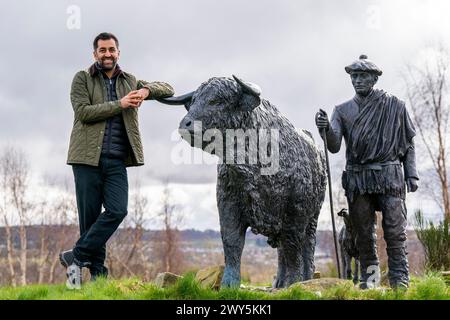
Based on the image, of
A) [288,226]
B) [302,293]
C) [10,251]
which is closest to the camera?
[302,293]

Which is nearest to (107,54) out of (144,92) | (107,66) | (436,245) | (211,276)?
(107,66)

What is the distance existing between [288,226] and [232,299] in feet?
4.45

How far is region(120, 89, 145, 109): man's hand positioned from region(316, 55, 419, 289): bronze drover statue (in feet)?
5.62

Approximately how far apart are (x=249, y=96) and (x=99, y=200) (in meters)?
1.77

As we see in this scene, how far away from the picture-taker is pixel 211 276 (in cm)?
632

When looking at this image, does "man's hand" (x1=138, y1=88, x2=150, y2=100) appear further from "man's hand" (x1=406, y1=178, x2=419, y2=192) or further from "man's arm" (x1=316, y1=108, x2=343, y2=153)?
"man's hand" (x1=406, y1=178, x2=419, y2=192)

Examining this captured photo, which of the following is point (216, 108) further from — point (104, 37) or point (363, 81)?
point (363, 81)

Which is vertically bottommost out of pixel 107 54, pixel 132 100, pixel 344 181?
pixel 344 181

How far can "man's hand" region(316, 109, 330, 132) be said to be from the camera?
6.26 m

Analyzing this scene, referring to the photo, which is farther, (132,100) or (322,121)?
(322,121)

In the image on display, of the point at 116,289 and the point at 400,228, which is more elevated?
the point at 400,228
